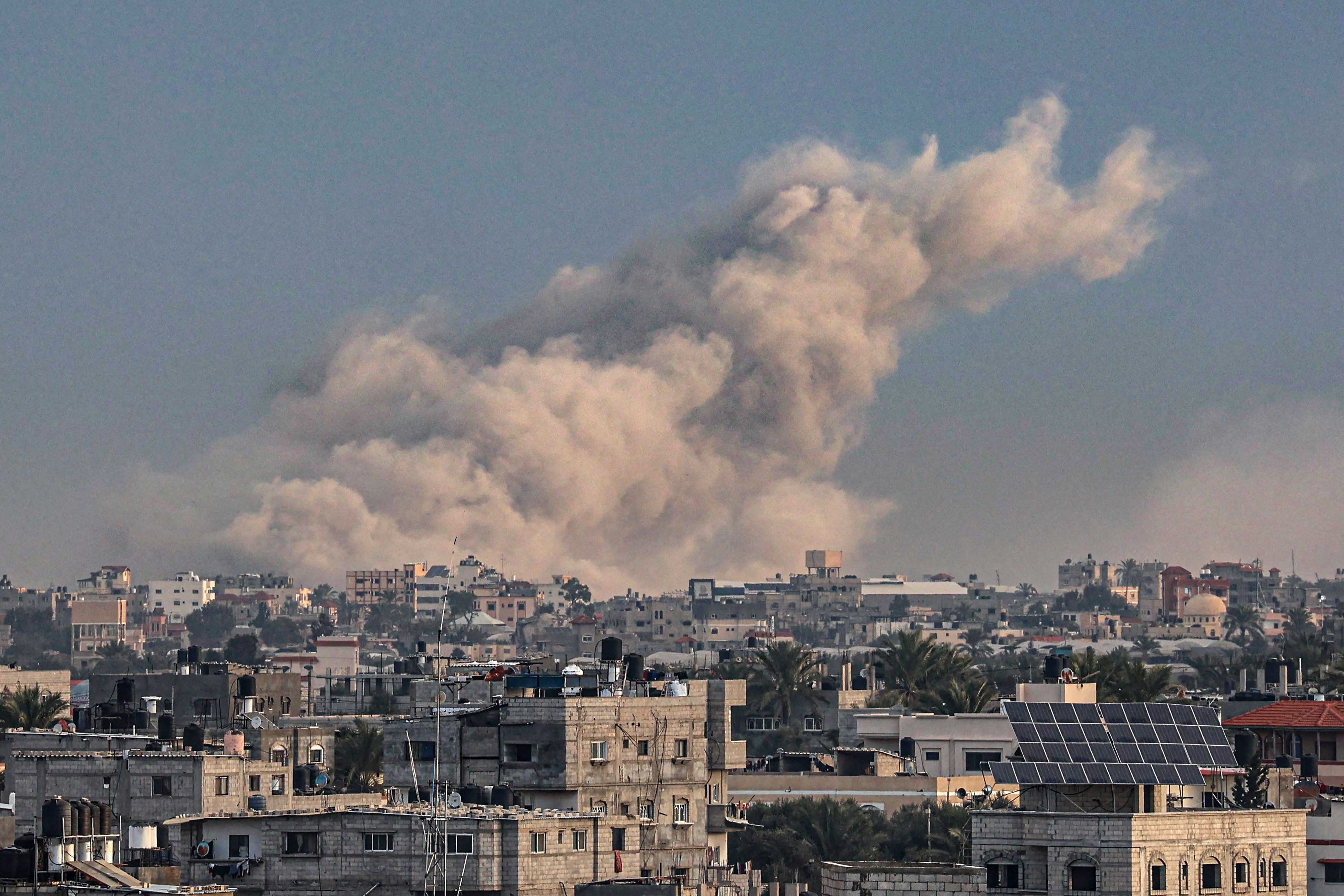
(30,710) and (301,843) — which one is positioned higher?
(30,710)

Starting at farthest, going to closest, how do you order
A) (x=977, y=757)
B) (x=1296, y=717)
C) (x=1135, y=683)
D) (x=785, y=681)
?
(x=785, y=681) < (x=1135, y=683) < (x=977, y=757) < (x=1296, y=717)

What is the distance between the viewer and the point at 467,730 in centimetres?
6181

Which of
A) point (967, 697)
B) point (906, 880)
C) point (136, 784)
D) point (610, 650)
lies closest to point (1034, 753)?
point (906, 880)

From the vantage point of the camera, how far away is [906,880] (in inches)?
1748

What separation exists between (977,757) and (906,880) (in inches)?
1946

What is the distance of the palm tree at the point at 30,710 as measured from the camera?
4065 inches

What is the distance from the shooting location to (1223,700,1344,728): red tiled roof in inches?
3027

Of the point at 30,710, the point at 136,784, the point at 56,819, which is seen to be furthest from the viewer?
the point at 30,710

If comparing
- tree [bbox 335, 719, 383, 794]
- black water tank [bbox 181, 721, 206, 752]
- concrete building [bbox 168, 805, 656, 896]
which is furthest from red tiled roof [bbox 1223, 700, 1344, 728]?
concrete building [bbox 168, 805, 656, 896]

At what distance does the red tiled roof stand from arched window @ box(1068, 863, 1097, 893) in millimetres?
32417

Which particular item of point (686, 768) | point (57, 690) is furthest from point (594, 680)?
point (57, 690)

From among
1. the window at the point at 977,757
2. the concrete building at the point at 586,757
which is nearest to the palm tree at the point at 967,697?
the window at the point at 977,757

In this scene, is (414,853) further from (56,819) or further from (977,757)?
(977,757)

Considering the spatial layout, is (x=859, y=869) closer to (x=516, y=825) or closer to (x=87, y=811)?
(x=516, y=825)
